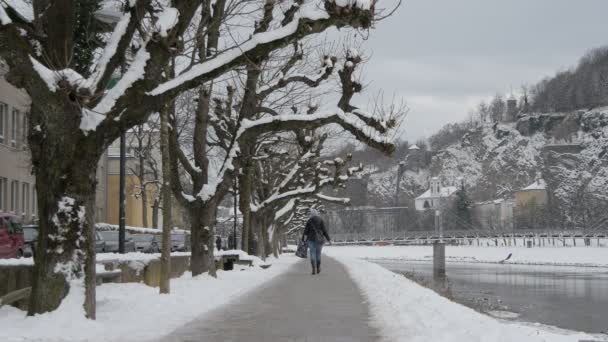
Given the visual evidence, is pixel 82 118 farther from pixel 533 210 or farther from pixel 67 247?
pixel 533 210

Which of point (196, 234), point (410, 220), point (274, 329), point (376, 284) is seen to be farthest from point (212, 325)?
point (410, 220)

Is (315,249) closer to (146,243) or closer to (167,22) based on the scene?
(167,22)

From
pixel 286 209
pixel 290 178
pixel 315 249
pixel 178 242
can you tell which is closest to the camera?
pixel 315 249

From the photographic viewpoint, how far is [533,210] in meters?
124

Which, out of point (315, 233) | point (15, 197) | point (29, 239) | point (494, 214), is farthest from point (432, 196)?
point (315, 233)

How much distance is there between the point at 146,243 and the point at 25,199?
631 centimetres

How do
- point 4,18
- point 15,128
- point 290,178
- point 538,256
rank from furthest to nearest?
1. point 538,256
2. point 290,178
3. point 15,128
4. point 4,18

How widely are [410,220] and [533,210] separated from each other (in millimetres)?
28251

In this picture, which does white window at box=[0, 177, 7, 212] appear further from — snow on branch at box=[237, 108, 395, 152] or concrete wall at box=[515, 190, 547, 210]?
concrete wall at box=[515, 190, 547, 210]

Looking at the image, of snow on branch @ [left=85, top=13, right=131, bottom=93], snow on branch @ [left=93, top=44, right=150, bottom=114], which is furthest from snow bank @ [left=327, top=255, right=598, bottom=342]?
snow on branch @ [left=85, top=13, right=131, bottom=93]

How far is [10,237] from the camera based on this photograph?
23422mm

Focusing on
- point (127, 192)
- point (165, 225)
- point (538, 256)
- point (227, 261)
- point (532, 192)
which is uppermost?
point (532, 192)

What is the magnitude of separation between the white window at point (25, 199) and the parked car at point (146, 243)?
17.6 ft

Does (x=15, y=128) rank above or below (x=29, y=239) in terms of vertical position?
above
